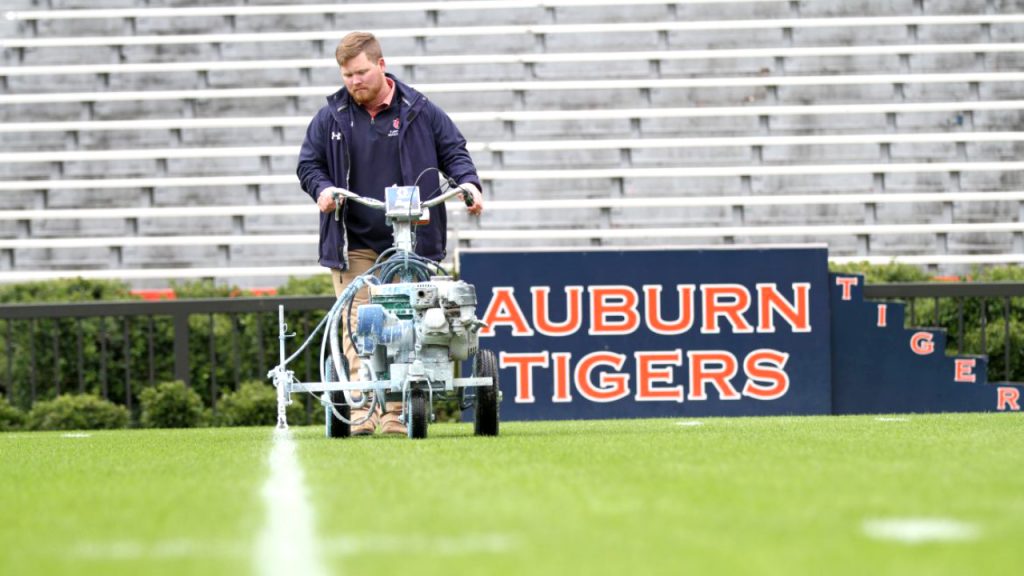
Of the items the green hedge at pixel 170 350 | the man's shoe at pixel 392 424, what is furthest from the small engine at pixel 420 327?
the green hedge at pixel 170 350

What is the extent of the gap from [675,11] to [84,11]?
20.4 ft

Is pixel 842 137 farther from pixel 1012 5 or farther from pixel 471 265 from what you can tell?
pixel 471 265

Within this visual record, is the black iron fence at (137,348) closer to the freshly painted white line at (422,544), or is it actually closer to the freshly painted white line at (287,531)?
the freshly painted white line at (287,531)

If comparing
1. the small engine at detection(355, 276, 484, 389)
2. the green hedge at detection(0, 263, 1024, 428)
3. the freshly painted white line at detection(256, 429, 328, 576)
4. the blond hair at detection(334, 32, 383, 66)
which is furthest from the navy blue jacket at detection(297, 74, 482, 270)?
the green hedge at detection(0, 263, 1024, 428)

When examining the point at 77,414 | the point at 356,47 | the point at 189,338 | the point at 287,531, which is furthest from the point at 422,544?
the point at 189,338

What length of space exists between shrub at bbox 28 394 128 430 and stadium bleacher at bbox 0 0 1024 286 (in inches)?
187

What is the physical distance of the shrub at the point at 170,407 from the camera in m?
11.2

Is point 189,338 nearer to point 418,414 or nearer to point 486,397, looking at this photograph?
point 486,397

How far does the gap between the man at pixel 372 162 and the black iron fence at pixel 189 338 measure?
3775 millimetres

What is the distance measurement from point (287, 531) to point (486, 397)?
3578mm

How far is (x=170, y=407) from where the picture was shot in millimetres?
11281

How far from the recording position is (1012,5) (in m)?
18.2

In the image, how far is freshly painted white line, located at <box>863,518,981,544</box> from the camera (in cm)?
319

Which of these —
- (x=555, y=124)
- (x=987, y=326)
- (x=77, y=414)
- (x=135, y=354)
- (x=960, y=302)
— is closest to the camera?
(x=77, y=414)
